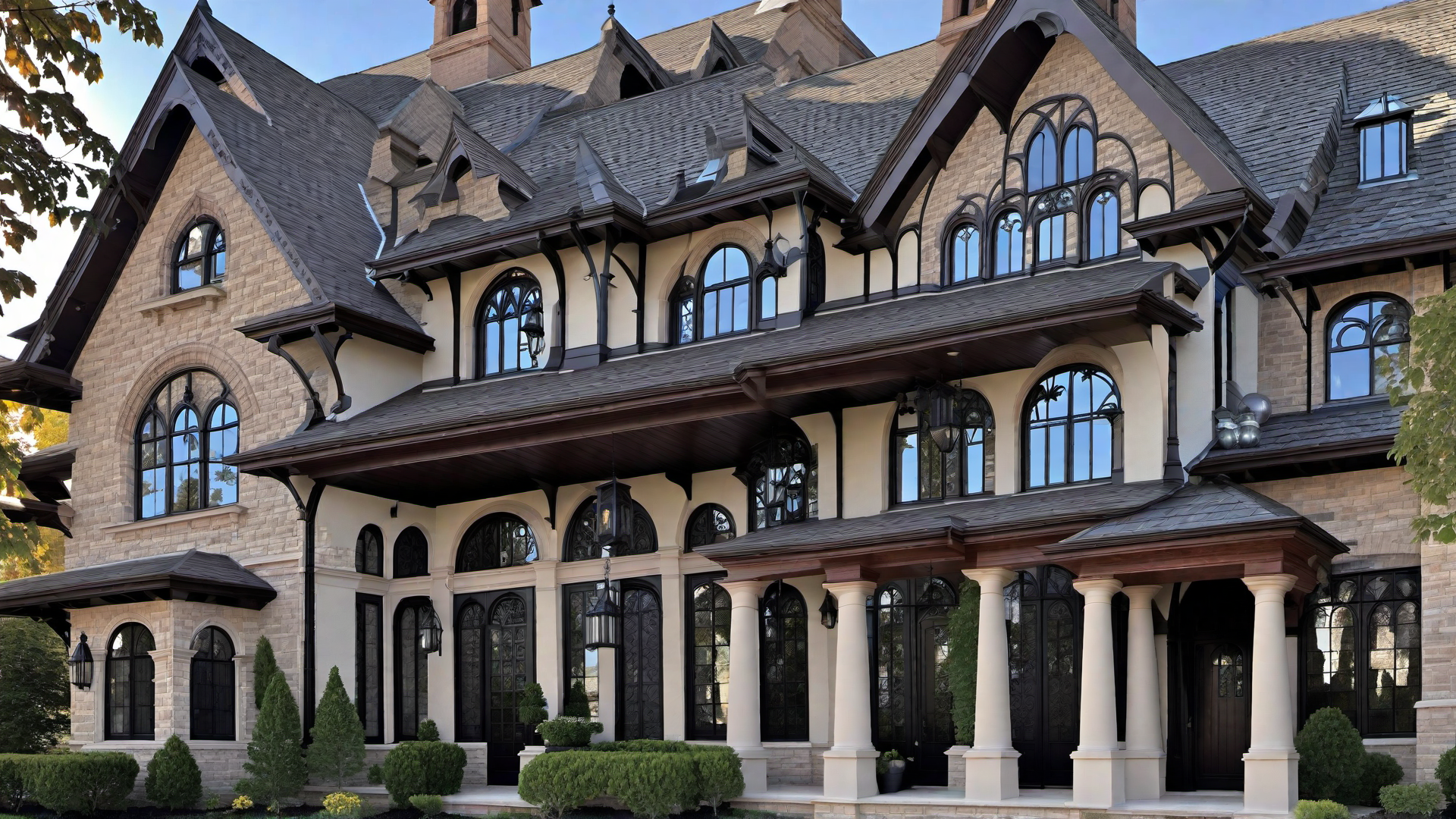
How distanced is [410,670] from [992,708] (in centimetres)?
1095

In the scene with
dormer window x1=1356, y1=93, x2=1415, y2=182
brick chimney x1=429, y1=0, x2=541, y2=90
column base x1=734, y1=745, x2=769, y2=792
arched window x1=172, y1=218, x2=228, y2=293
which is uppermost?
brick chimney x1=429, y1=0, x2=541, y2=90

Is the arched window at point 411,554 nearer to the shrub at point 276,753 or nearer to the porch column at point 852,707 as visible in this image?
the shrub at point 276,753

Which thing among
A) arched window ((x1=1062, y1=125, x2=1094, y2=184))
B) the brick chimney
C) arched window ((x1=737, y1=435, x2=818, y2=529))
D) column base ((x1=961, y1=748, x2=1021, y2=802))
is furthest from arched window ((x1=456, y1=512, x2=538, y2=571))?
the brick chimney

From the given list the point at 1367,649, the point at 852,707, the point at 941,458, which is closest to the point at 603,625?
the point at 852,707

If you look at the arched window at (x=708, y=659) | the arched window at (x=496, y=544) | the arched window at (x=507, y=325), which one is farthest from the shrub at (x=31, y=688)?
the arched window at (x=708, y=659)

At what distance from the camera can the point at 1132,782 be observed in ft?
60.1

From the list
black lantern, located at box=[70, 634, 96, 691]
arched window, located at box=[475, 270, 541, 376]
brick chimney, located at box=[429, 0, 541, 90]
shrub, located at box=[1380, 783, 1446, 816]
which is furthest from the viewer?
brick chimney, located at box=[429, 0, 541, 90]

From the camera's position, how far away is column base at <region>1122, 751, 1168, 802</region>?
1825 cm

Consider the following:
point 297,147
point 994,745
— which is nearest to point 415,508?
point 297,147

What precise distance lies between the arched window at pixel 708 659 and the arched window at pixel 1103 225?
7.23 metres

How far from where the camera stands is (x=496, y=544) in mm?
25578

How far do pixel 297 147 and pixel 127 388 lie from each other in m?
5.16

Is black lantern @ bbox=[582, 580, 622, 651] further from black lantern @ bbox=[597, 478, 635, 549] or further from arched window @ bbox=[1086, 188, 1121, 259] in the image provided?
arched window @ bbox=[1086, 188, 1121, 259]

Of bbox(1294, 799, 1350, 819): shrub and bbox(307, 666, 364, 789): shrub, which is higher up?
bbox(1294, 799, 1350, 819): shrub
